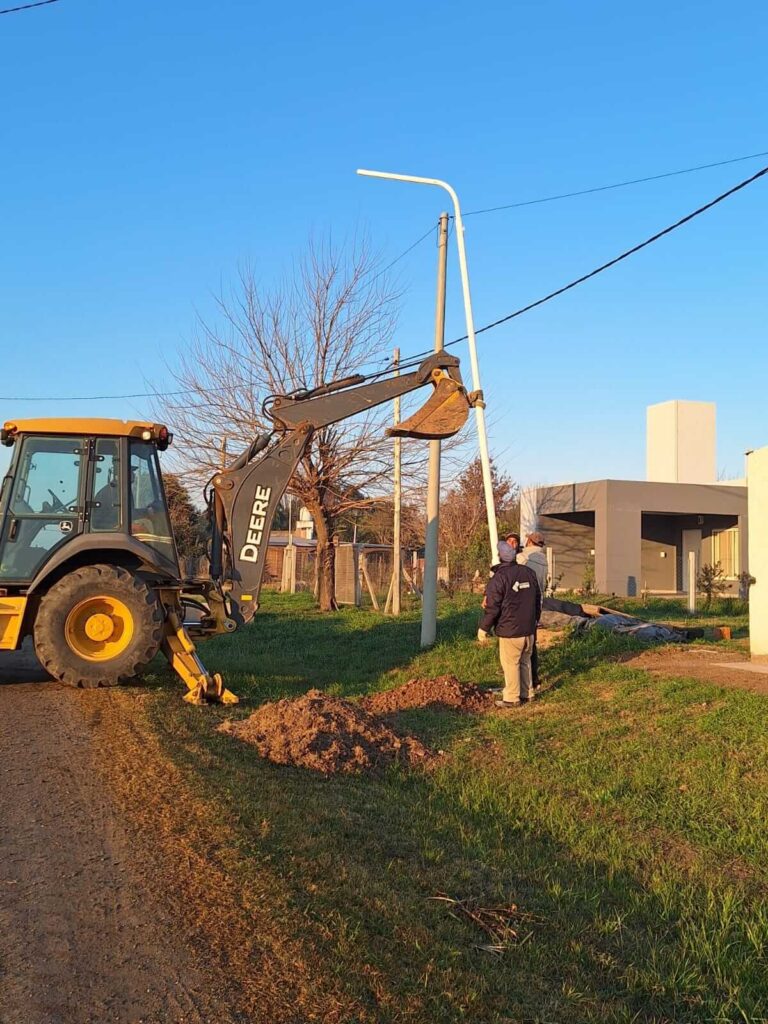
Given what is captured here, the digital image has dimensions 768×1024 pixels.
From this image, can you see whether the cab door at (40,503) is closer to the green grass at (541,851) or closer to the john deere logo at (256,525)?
the john deere logo at (256,525)

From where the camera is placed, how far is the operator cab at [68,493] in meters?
9.91

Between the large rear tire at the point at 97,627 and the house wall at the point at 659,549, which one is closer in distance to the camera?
the large rear tire at the point at 97,627

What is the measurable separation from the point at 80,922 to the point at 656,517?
32158 mm

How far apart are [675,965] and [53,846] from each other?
322cm

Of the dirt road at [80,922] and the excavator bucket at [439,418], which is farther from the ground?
the excavator bucket at [439,418]

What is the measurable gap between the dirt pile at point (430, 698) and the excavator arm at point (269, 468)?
5.94 feet

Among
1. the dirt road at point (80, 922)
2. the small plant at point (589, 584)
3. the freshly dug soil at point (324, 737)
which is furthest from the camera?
Result: the small plant at point (589, 584)

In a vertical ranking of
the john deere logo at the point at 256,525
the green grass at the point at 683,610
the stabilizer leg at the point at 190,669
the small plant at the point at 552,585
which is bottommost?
the stabilizer leg at the point at 190,669

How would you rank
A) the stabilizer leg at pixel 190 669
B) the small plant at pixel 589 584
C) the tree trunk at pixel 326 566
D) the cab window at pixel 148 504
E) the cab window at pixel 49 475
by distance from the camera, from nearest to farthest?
the stabilizer leg at pixel 190 669
the cab window at pixel 49 475
the cab window at pixel 148 504
the tree trunk at pixel 326 566
the small plant at pixel 589 584

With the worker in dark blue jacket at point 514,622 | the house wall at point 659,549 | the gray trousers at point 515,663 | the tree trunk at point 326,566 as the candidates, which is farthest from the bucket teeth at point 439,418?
the house wall at point 659,549

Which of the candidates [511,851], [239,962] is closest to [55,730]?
[511,851]

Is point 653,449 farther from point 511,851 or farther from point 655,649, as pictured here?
point 511,851

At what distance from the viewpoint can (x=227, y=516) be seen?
10586 millimetres

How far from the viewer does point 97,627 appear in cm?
971
